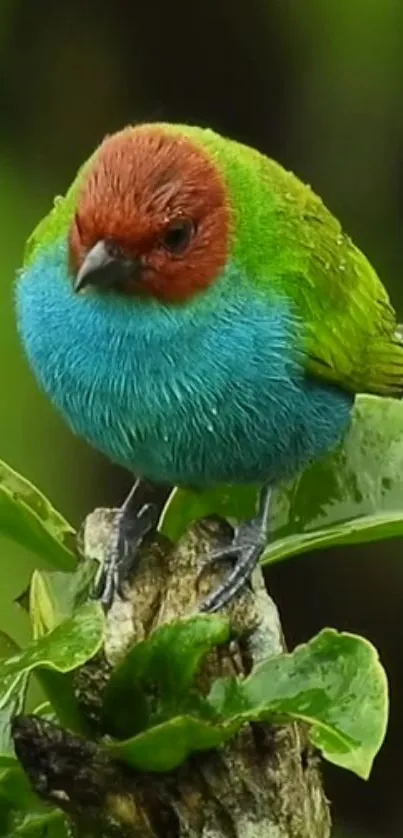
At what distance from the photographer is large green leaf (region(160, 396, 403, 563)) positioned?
2.68m

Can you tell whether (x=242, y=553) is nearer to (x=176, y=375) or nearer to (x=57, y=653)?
(x=176, y=375)

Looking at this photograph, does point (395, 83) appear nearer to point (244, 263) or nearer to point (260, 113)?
point (260, 113)

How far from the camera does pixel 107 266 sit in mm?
2455

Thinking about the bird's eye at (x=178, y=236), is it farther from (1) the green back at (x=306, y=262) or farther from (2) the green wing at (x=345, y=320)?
(2) the green wing at (x=345, y=320)

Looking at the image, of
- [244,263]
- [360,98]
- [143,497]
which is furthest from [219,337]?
[360,98]

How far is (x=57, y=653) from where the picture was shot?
2168mm

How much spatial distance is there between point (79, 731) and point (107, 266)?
566mm

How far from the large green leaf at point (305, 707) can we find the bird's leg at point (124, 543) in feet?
0.81

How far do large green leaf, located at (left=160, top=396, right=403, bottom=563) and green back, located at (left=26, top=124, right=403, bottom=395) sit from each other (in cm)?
10

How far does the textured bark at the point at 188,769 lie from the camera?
2213 millimetres

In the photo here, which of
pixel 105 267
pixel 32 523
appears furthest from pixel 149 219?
pixel 32 523

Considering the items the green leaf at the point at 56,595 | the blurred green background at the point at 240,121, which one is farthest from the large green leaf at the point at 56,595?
the blurred green background at the point at 240,121

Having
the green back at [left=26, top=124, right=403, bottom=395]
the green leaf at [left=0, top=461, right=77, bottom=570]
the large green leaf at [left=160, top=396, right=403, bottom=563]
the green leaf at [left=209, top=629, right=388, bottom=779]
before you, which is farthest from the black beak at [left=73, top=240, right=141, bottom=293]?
the green leaf at [left=209, top=629, right=388, bottom=779]

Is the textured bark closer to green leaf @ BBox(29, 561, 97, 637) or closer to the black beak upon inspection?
green leaf @ BBox(29, 561, 97, 637)
